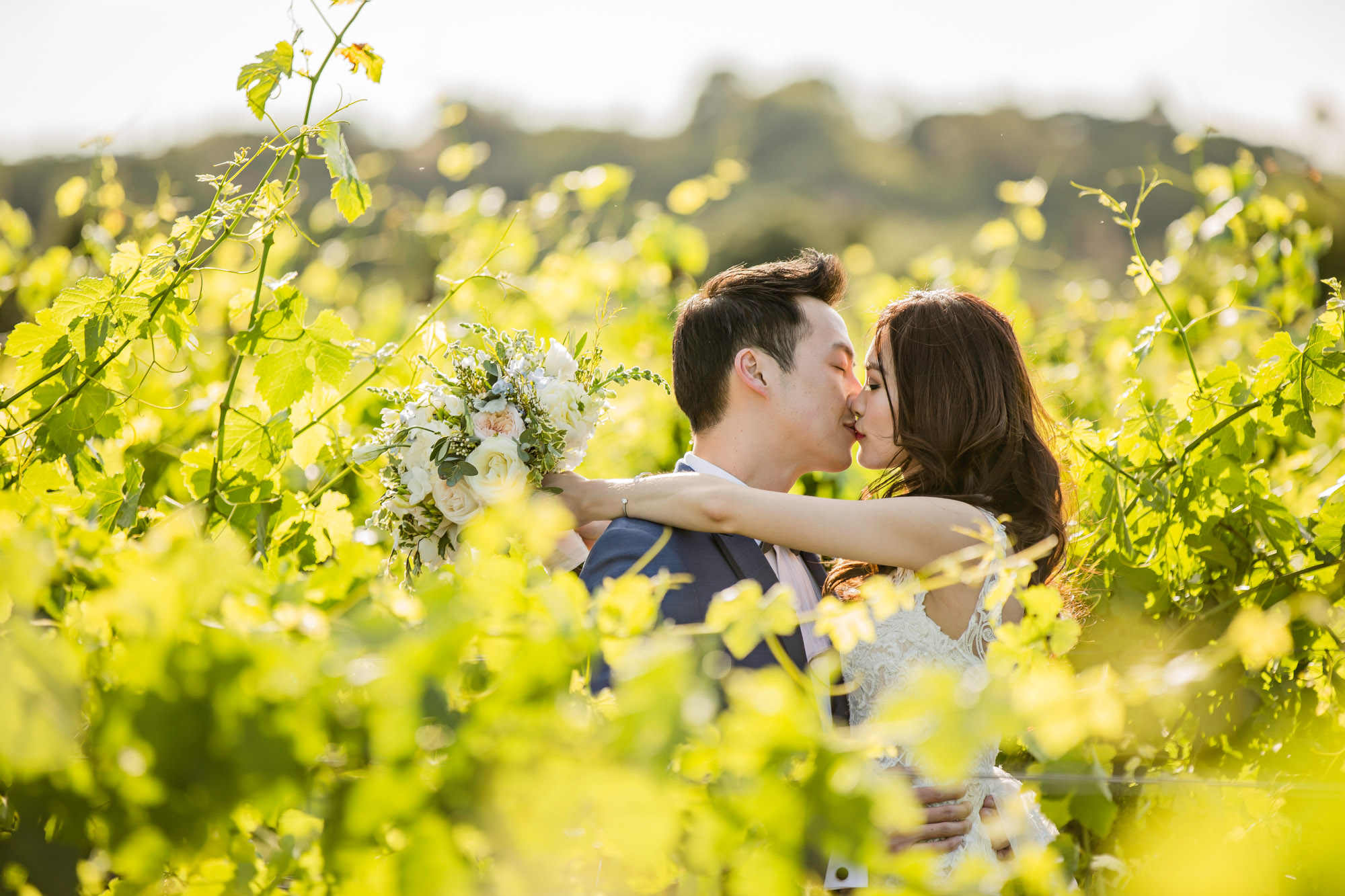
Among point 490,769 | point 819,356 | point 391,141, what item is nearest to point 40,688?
point 490,769

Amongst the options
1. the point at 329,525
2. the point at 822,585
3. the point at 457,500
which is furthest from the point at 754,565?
the point at 329,525

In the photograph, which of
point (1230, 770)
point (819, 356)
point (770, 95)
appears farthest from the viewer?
point (770, 95)

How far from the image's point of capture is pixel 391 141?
1144 cm

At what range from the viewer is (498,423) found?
2.02 m

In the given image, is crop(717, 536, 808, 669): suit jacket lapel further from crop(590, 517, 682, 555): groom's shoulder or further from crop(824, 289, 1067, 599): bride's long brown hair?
crop(824, 289, 1067, 599): bride's long brown hair

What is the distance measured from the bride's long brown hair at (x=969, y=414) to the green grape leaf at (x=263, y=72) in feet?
5.36

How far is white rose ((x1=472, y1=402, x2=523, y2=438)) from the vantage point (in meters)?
2.01

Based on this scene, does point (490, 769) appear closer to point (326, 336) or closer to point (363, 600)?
point (363, 600)

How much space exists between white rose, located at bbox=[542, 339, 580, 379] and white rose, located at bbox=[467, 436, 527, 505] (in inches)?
10.3

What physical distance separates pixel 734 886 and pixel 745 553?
1.48 metres

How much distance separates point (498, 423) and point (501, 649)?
1.25m

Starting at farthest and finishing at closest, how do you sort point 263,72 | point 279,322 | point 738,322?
point 738,322, point 279,322, point 263,72

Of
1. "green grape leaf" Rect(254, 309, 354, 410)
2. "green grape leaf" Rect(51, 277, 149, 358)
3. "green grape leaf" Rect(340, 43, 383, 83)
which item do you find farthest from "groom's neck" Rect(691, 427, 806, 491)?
"green grape leaf" Rect(51, 277, 149, 358)

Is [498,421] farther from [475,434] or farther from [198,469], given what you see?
[198,469]
